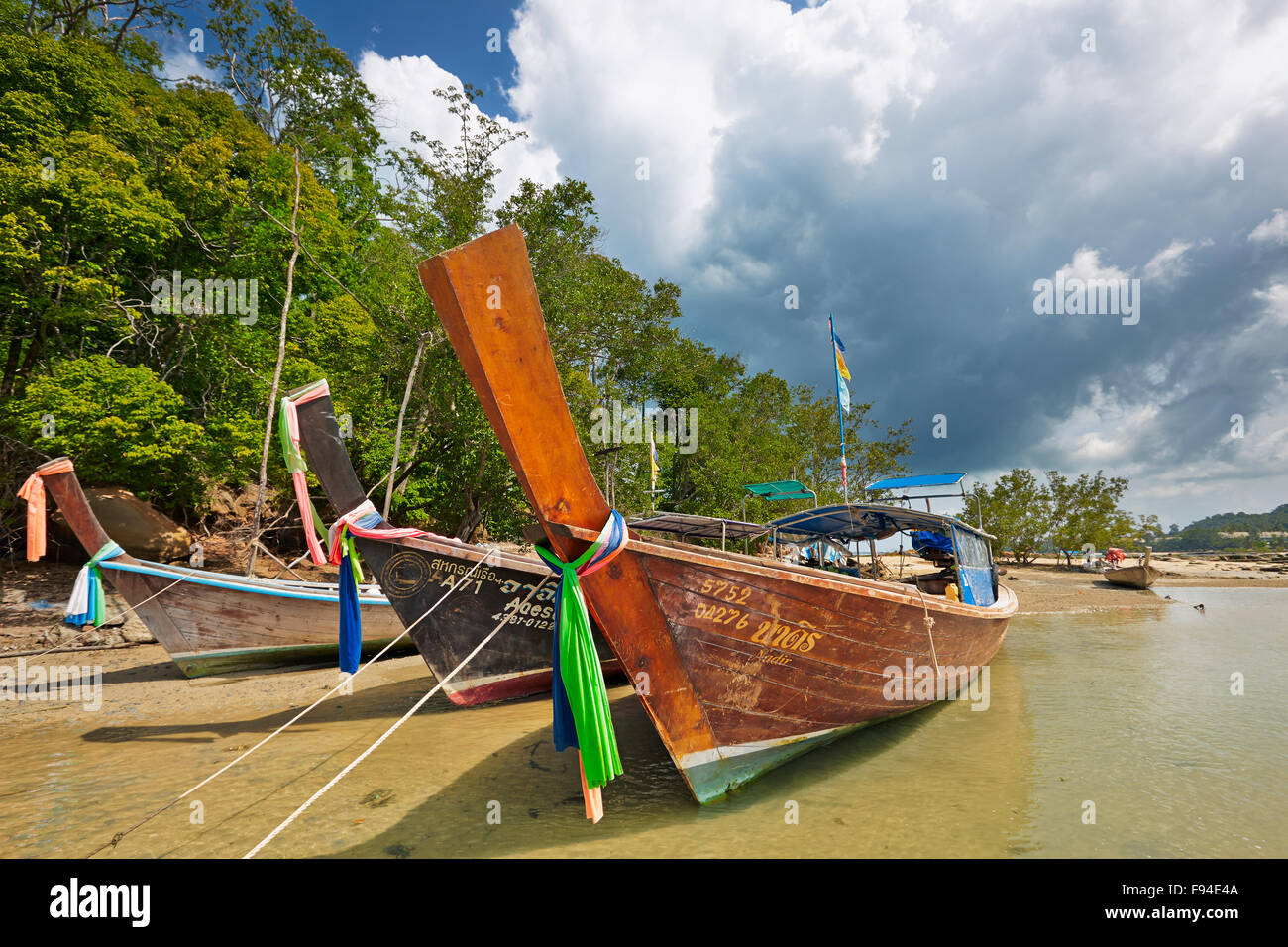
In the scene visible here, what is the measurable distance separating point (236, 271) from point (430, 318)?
5861mm

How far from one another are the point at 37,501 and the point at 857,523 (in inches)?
475

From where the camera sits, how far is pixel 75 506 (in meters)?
7.23

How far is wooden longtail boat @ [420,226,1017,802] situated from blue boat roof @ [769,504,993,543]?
2.57 m

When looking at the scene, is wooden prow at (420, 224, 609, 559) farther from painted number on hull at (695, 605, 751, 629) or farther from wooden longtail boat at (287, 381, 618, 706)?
wooden longtail boat at (287, 381, 618, 706)

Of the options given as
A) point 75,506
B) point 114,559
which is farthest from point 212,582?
point 75,506

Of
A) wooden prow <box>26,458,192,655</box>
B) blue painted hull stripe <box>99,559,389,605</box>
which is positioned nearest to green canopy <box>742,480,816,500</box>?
blue painted hull stripe <box>99,559,389,605</box>

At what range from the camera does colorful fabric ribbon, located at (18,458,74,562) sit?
6930 millimetres

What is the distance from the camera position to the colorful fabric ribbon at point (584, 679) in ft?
9.80

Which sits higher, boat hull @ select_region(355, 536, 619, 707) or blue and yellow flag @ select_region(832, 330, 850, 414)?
blue and yellow flag @ select_region(832, 330, 850, 414)

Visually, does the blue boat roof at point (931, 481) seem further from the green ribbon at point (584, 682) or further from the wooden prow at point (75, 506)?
the wooden prow at point (75, 506)

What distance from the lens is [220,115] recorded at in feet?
55.9
